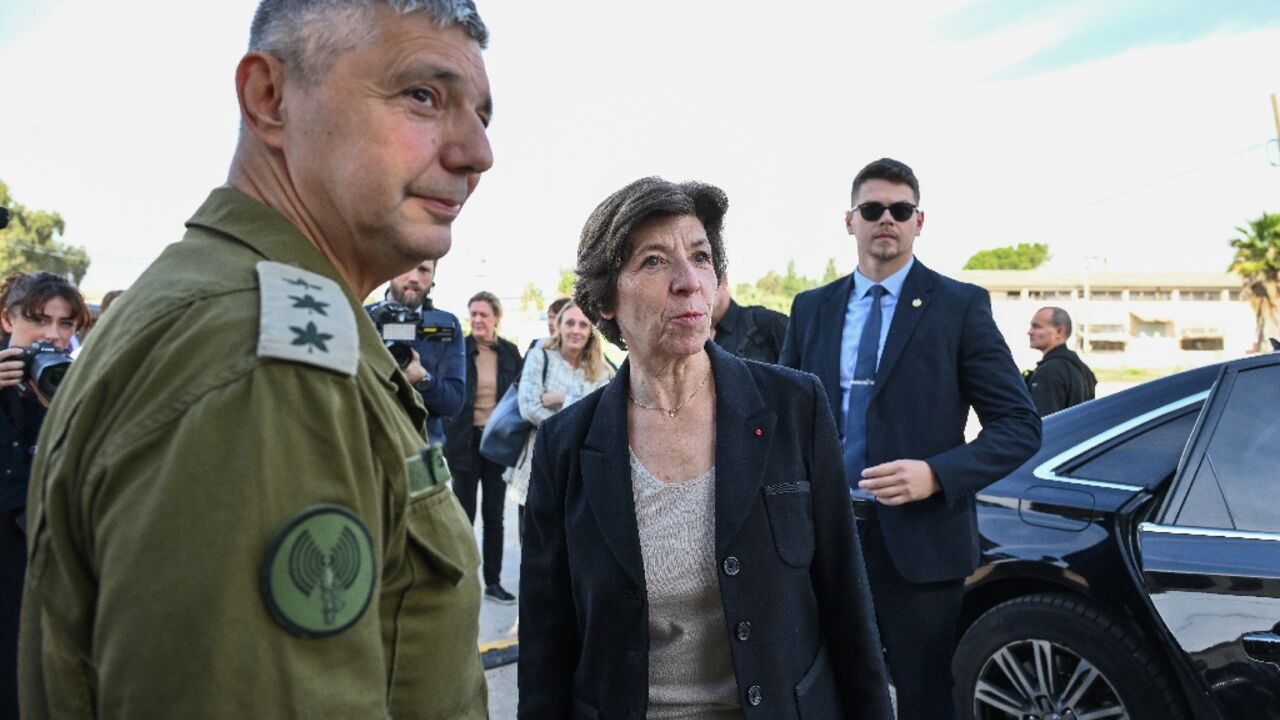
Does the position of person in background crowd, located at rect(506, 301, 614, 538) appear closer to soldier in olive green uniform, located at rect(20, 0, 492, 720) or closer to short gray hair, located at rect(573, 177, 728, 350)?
short gray hair, located at rect(573, 177, 728, 350)

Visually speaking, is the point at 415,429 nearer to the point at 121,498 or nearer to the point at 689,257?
the point at 121,498

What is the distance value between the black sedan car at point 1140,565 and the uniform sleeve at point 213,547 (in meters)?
2.80

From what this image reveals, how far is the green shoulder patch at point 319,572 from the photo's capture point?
802 mm

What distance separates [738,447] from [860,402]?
3.57ft

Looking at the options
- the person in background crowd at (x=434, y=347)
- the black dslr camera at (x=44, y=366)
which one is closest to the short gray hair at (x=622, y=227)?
the black dslr camera at (x=44, y=366)

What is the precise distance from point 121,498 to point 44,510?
0.55 ft

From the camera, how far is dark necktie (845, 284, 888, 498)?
9.84 feet

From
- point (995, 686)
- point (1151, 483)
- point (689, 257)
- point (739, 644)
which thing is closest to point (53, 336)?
point (689, 257)

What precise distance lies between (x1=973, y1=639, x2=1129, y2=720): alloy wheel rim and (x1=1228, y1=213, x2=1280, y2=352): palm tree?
3946 centimetres

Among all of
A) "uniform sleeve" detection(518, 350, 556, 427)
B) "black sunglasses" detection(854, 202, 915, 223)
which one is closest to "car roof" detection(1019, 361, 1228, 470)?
"black sunglasses" detection(854, 202, 915, 223)

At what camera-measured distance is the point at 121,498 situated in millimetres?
806

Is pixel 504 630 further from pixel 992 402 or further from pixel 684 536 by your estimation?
pixel 684 536

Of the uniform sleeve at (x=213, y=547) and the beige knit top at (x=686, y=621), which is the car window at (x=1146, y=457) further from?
the uniform sleeve at (x=213, y=547)

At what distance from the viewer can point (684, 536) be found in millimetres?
2037
